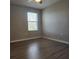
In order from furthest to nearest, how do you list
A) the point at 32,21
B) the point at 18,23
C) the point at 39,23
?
1. the point at 39,23
2. the point at 32,21
3. the point at 18,23

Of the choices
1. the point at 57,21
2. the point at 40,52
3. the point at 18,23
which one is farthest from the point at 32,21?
the point at 40,52

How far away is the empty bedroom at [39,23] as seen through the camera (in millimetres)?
4957

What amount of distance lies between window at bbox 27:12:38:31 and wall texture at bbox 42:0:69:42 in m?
0.67

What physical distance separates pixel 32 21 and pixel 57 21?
2061mm

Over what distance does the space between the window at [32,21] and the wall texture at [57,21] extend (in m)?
0.67

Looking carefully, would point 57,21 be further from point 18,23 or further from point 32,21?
point 18,23

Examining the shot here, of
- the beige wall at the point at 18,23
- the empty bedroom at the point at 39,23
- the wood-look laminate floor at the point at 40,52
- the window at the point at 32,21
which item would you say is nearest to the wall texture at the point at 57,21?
the empty bedroom at the point at 39,23

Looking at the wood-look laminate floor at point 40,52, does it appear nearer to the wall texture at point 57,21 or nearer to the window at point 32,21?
the wall texture at point 57,21

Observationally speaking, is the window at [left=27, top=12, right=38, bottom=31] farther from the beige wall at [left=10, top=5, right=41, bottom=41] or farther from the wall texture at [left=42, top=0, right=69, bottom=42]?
the wall texture at [left=42, top=0, right=69, bottom=42]

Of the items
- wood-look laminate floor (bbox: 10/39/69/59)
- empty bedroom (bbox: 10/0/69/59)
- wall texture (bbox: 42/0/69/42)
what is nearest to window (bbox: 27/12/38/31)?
empty bedroom (bbox: 10/0/69/59)

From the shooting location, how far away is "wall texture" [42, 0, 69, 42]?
16.2ft

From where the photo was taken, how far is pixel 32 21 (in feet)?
21.8

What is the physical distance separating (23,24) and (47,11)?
2.14 m
